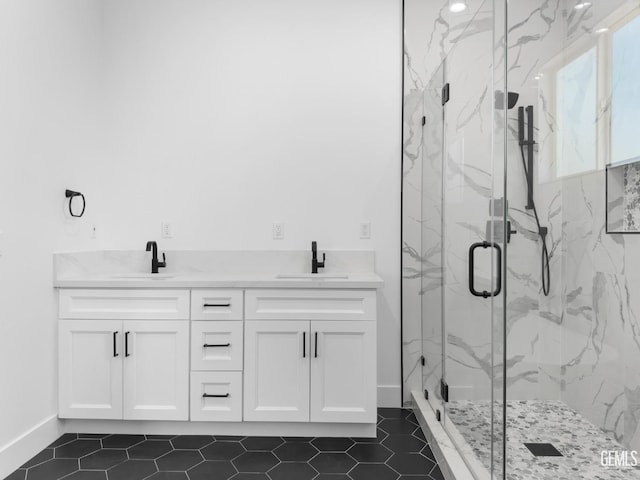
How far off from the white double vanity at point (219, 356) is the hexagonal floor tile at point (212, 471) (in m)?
0.26

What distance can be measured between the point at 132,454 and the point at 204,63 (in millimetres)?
2295

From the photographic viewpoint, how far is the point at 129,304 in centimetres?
228

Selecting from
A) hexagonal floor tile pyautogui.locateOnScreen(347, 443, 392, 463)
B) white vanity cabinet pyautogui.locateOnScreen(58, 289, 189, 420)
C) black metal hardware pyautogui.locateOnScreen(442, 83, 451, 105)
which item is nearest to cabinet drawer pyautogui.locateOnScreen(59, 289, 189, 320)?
white vanity cabinet pyautogui.locateOnScreen(58, 289, 189, 420)

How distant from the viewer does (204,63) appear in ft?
9.16

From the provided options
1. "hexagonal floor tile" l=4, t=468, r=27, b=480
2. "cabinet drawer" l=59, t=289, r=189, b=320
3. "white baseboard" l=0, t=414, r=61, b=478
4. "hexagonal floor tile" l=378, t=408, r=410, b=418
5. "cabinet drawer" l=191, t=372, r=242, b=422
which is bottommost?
"hexagonal floor tile" l=4, t=468, r=27, b=480

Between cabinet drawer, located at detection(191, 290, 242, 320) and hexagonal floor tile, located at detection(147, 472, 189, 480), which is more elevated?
cabinet drawer, located at detection(191, 290, 242, 320)

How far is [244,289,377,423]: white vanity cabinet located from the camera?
2221 mm

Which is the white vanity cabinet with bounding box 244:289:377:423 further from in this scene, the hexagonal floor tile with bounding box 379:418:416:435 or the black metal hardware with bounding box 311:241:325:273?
the black metal hardware with bounding box 311:241:325:273

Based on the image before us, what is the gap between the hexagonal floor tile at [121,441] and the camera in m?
2.18

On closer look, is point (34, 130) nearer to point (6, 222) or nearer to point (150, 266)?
point (6, 222)

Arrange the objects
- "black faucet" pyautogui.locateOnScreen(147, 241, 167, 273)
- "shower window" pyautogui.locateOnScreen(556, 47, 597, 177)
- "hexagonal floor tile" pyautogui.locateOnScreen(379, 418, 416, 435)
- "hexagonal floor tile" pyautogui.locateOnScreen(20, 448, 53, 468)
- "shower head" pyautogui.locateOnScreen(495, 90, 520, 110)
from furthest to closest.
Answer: "black faucet" pyautogui.locateOnScreen(147, 241, 167, 273), "hexagonal floor tile" pyautogui.locateOnScreen(379, 418, 416, 435), "hexagonal floor tile" pyautogui.locateOnScreen(20, 448, 53, 468), "shower window" pyautogui.locateOnScreen(556, 47, 597, 177), "shower head" pyautogui.locateOnScreen(495, 90, 520, 110)

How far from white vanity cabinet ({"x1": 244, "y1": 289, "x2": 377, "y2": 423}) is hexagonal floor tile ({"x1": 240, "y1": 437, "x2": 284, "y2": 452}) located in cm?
12

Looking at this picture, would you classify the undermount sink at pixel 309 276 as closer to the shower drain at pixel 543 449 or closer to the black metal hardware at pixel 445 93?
the black metal hardware at pixel 445 93

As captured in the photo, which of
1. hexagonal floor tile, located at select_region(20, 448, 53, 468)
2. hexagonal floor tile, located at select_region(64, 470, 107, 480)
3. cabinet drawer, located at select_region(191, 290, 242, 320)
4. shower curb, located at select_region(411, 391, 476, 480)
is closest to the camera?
shower curb, located at select_region(411, 391, 476, 480)
